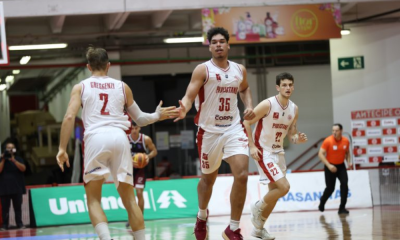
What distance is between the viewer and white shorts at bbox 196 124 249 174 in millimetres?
8320

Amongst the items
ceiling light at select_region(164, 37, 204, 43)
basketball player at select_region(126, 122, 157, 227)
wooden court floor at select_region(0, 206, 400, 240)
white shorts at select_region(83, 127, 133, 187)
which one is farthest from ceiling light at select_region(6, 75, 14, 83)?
white shorts at select_region(83, 127, 133, 187)


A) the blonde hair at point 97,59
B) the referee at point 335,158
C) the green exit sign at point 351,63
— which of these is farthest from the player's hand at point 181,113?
the green exit sign at point 351,63

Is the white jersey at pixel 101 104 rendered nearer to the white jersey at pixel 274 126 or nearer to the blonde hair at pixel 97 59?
the blonde hair at pixel 97 59

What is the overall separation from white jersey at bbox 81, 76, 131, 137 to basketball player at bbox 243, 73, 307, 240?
3102 millimetres

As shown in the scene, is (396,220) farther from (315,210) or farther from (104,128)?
(104,128)

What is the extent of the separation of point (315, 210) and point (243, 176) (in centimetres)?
984

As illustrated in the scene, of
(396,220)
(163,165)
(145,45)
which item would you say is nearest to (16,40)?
(145,45)

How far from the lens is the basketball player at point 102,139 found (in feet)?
23.2

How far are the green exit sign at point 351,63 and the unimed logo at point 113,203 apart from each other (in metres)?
6.98

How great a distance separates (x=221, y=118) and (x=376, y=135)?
12.1 meters

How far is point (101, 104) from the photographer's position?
7188 millimetres

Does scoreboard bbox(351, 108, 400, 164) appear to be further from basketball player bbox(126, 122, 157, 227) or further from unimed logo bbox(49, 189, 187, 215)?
basketball player bbox(126, 122, 157, 227)

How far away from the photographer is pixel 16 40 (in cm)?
2164

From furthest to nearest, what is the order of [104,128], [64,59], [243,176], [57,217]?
[64,59] → [57,217] → [243,176] → [104,128]
